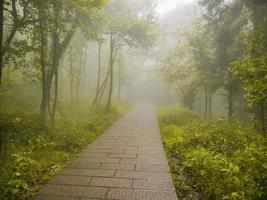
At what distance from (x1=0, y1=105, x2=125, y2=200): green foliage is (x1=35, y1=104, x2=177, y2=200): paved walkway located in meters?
0.34

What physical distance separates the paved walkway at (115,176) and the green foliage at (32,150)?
1.10 ft

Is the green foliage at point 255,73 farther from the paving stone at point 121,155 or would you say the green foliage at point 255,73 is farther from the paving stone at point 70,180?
the paving stone at point 70,180

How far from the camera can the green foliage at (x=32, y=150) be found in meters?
4.70

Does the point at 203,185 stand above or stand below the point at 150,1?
below

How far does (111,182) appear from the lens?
5117 mm

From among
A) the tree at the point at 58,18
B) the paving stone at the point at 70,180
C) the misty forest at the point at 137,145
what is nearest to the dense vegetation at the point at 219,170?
the misty forest at the point at 137,145

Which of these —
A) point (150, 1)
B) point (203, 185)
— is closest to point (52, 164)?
point (203, 185)

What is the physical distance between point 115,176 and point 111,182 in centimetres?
35

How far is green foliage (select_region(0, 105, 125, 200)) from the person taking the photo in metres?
4.70

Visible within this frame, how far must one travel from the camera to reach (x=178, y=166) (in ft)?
20.8

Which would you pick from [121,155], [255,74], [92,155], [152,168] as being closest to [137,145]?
[121,155]

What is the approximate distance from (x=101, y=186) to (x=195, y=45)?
14584mm

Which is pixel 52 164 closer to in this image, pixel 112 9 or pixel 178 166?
pixel 178 166

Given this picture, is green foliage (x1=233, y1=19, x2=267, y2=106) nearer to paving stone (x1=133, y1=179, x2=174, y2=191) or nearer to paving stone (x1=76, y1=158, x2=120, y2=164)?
paving stone (x1=133, y1=179, x2=174, y2=191)
